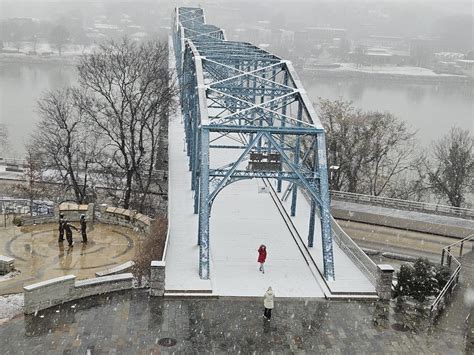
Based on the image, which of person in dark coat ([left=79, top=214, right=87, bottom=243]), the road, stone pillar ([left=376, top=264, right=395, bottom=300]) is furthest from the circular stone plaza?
the road

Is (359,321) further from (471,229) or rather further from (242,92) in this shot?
(471,229)

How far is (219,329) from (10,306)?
213 inches

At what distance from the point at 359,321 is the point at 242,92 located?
12593mm

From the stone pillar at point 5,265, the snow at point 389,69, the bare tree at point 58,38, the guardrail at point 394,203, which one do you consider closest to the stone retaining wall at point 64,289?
the stone pillar at point 5,265

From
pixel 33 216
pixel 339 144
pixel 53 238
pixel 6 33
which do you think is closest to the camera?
pixel 53 238

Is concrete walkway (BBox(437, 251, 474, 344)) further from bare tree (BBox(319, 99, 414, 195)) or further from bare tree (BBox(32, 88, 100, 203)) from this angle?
bare tree (BBox(319, 99, 414, 195))

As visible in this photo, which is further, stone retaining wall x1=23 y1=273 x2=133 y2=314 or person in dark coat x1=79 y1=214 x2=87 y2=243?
person in dark coat x1=79 y1=214 x2=87 y2=243

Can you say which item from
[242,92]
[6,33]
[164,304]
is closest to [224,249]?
[164,304]

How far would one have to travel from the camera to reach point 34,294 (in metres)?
15.5

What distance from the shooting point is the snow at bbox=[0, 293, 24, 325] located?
50.9ft

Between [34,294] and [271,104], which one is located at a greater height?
[271,104]

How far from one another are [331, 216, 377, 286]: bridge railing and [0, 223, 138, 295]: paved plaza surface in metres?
7.01

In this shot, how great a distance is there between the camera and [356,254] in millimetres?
19438

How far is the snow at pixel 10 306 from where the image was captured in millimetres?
15516
